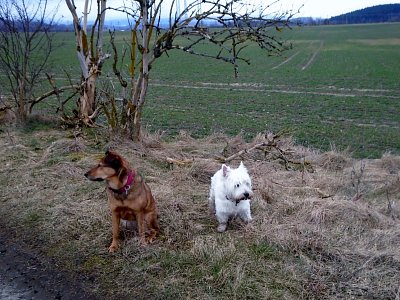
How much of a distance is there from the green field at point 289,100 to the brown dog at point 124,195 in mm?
7232

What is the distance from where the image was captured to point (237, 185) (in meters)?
5.30

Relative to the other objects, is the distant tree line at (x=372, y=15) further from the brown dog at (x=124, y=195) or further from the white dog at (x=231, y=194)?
the brown dog at (x=124, y=195)

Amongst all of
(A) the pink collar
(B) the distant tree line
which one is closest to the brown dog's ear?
(A) the pink collar

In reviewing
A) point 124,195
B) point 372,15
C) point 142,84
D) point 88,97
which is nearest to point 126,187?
point 124,195

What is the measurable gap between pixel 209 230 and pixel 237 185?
780 millimetres

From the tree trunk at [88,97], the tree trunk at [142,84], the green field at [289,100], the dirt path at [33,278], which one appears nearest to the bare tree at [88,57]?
the tree trunk at [88,97]

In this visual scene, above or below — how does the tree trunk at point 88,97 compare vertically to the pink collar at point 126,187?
above

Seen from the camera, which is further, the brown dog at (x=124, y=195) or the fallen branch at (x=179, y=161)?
the fallen branch at (x=179, y=161)

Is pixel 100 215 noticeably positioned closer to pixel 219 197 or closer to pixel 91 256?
pixel 91 256

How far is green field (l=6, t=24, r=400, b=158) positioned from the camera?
13.6 m

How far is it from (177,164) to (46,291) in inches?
173

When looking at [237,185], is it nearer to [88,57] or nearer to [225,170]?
[225,170]

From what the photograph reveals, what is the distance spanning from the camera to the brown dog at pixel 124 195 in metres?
4.84

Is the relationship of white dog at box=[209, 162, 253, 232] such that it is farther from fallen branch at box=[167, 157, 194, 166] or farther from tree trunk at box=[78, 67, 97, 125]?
tree trunk at box=[78, 67, 97, 125]
